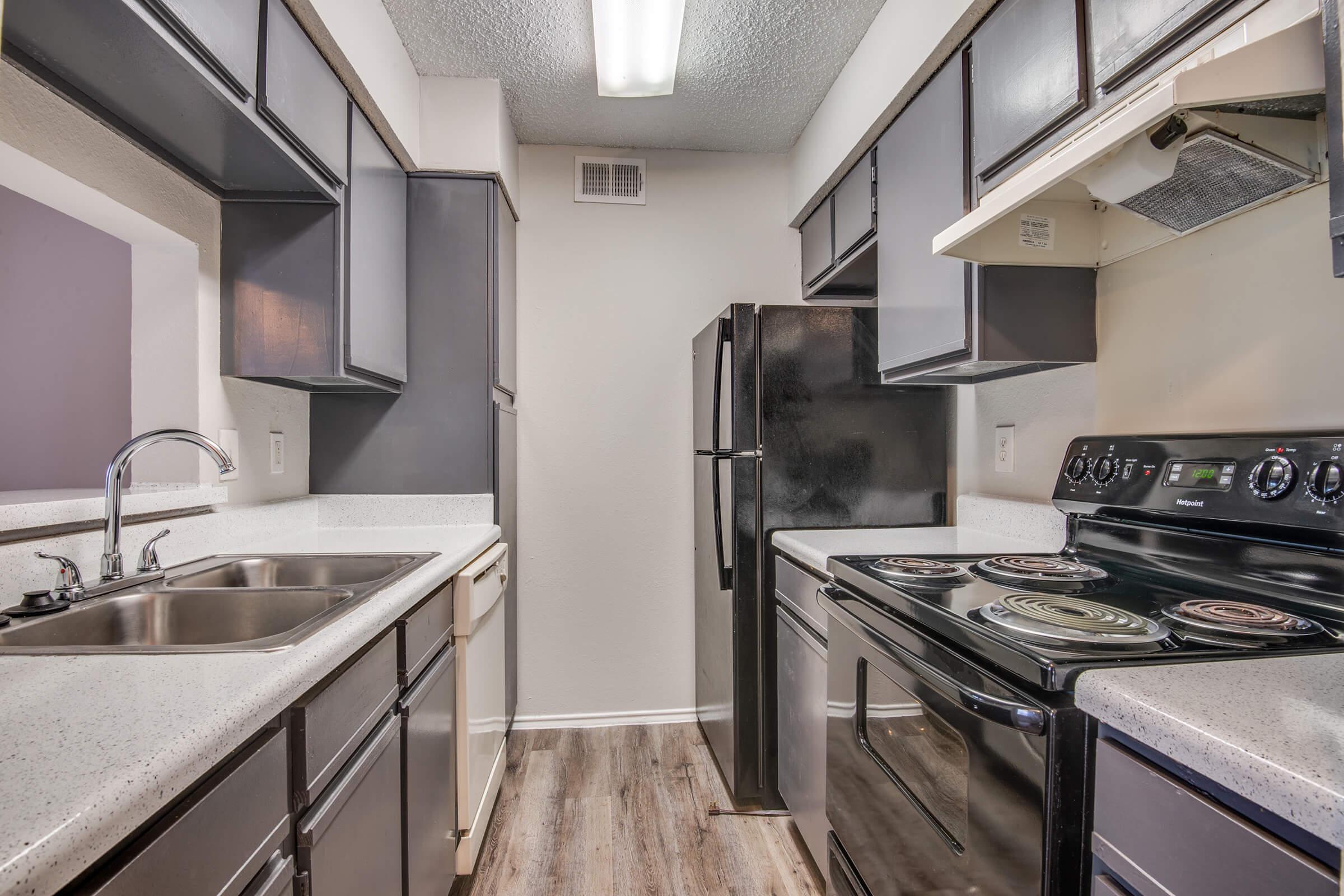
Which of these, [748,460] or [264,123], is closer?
[264,123]

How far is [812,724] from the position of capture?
1644 mm

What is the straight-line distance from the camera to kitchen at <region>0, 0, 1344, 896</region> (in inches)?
28.5

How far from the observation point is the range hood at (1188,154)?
0.77 meters

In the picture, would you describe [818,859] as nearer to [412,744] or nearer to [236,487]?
[412,744]

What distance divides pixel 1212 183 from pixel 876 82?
3.58ft

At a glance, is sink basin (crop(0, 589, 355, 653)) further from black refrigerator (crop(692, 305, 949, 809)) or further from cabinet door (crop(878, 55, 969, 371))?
cabinet door (crop(878, 55, 969, 371))

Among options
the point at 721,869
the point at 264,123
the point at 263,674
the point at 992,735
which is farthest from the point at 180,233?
the point at 721,869

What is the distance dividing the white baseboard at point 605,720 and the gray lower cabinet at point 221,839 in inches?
77.6

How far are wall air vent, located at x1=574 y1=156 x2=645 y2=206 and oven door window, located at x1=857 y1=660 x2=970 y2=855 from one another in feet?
7.27

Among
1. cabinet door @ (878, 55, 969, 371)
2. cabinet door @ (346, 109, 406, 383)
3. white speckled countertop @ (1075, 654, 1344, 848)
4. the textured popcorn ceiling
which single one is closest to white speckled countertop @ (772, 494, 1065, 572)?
cabinet door @ (878, 55, 969, 371)

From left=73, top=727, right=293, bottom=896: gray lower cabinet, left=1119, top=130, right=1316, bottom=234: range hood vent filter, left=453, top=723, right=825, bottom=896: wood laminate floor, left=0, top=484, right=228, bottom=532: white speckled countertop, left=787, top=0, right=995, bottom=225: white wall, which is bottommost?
left=453, top=723, right=825, bottom=896: wood laminate floor

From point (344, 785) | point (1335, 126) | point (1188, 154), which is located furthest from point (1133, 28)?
point (344, 785)

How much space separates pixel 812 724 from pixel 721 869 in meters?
0.53

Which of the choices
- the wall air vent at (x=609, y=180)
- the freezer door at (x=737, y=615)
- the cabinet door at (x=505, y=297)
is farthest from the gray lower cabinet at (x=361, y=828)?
the wall air vent at (x=609, y=180)
